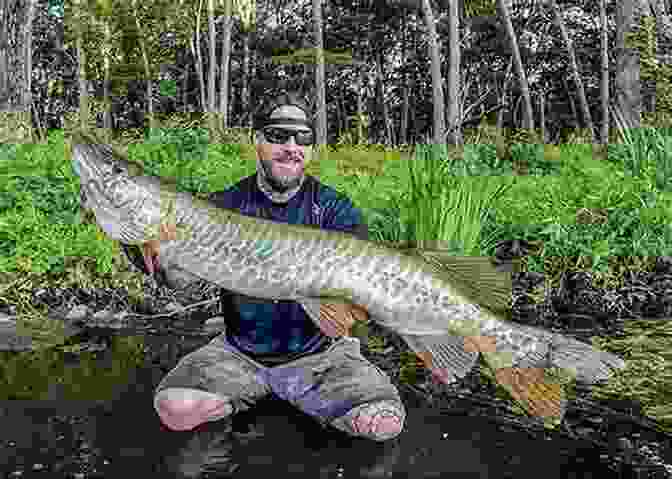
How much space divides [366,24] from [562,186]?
35.9 metres

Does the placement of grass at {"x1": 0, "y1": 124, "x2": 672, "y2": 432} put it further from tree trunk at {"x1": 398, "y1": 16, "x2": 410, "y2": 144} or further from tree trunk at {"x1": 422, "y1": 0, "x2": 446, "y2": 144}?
tree trunk at {"x1": 398, "y1": 16, "x2": 410, "y2": 144}

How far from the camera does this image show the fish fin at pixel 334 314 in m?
2.60

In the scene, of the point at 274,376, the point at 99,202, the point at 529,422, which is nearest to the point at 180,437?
the point at 274,376

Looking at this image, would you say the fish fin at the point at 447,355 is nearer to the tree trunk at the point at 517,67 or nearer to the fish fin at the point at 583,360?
the fish fin at the point at 583,360

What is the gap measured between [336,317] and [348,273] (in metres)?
0.18

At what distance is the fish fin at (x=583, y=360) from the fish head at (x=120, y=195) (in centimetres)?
152

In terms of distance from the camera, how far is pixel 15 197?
7152 millimetres

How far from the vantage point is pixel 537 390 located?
2.48 metres

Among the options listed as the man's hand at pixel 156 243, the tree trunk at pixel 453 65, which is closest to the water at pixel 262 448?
the man's hand at pixel 156 243

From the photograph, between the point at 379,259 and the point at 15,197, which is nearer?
the point at 379,259

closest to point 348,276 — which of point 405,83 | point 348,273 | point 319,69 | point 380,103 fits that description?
point 348,273

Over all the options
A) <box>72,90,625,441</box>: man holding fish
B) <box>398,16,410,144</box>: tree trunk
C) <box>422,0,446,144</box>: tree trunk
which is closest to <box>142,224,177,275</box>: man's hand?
<box>72,90,625,441</box>: man holding fish

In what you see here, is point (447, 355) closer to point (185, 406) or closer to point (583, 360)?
point (583, 360)

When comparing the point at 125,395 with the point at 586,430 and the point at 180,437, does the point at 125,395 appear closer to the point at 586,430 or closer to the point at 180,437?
the point at 180,437
